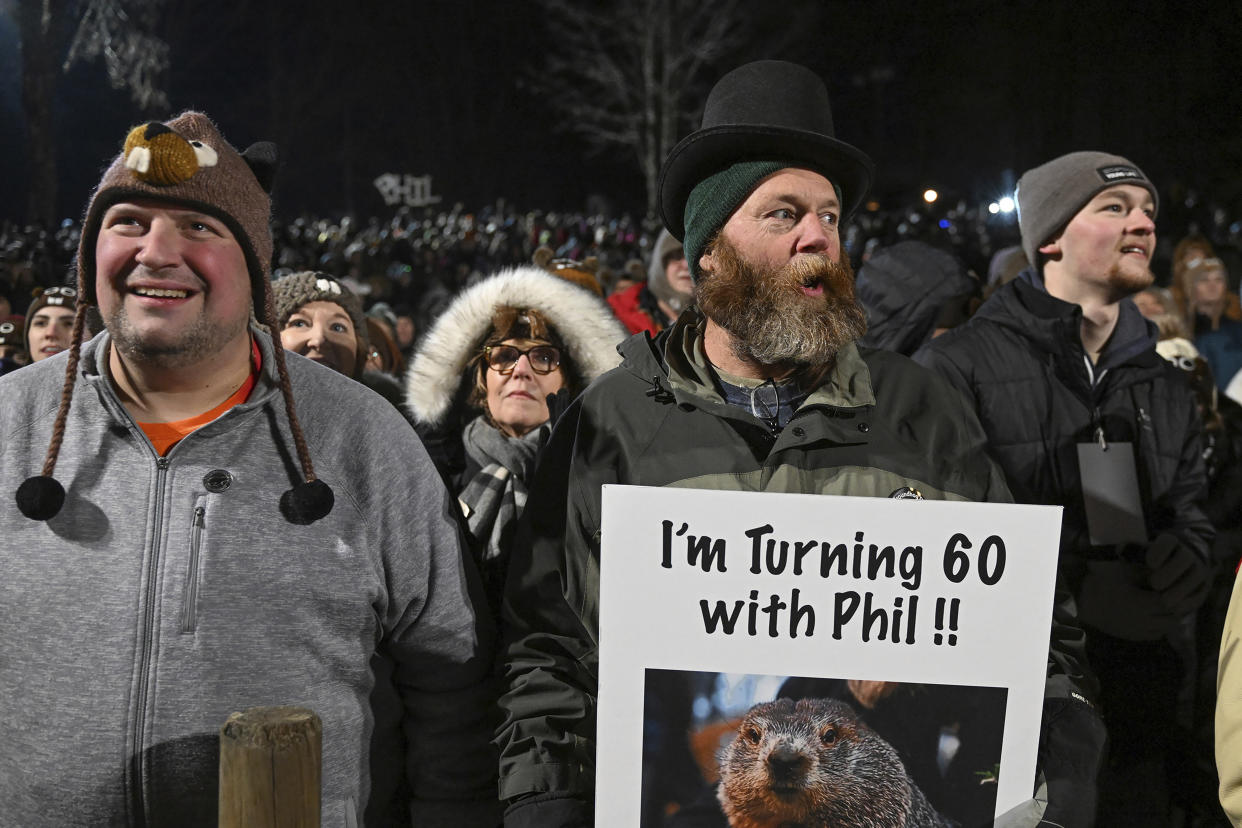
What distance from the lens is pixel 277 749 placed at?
1.25m

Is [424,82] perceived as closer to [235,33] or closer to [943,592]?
[235,33]

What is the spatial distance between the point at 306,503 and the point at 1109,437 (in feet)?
7.25

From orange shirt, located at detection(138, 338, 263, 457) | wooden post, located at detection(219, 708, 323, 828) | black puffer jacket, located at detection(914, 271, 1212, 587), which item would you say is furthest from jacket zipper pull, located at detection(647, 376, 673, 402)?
black puffer jacket, located at detection(914, 271, 1212, 587)

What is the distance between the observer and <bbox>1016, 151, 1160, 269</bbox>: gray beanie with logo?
10.2 ft

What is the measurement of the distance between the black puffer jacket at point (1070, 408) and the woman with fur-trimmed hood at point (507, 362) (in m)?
1.03

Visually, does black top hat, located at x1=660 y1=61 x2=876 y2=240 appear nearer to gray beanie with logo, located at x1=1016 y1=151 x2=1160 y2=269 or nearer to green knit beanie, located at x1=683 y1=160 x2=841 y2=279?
green knit beanie, located at x1=683 y1=160 x2=841 y2=279

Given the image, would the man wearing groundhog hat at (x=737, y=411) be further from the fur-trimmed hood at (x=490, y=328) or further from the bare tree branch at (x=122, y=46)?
the bare tree branch at (x=122, y=46)

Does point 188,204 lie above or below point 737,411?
above

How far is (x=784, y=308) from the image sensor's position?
76.4 inches

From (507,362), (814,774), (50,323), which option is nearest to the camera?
(814,774)

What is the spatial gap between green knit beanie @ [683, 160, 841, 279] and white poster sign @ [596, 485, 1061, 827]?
2.58 feet

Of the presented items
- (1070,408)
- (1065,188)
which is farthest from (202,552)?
(1065,188)

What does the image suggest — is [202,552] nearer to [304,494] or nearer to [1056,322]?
[304,494]

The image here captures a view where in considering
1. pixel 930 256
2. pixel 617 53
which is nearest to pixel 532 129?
pixel 617 53
